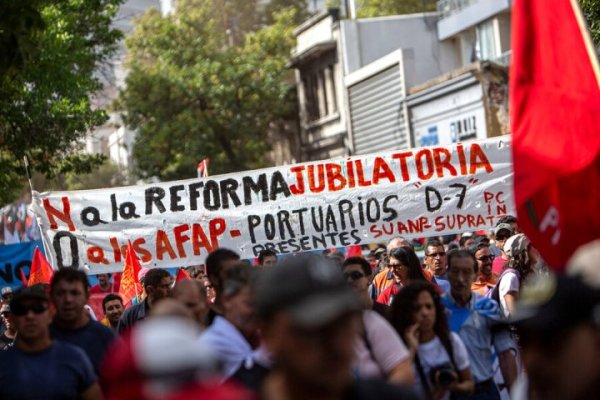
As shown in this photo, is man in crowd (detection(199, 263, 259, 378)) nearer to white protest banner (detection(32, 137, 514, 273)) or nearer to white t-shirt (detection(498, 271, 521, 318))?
white t-shirt (detection(498, 271, 521, 318))

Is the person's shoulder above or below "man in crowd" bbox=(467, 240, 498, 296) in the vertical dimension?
above

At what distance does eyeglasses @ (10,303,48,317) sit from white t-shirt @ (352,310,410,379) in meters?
1.76

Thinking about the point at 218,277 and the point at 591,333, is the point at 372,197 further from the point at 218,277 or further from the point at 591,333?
the point at 591,333

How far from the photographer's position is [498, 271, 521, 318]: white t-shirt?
10.1m

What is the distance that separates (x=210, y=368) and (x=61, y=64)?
20.2 m

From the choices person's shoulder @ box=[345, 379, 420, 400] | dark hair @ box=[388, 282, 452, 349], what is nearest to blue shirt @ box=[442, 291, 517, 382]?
dark hair @ box=[388, 282, 452, 349]

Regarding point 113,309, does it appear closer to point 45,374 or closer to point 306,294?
point 45,374

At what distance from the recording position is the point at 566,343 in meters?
3.76

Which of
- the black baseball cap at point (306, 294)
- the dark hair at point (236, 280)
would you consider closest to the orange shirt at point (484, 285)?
the dark hair at point (236, 280)

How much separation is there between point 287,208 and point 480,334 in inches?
226

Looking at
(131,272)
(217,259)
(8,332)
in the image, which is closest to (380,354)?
(217,259)

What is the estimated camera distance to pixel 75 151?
27641mm

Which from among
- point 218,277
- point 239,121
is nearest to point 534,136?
point 218,277

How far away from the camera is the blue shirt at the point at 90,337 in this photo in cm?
747
